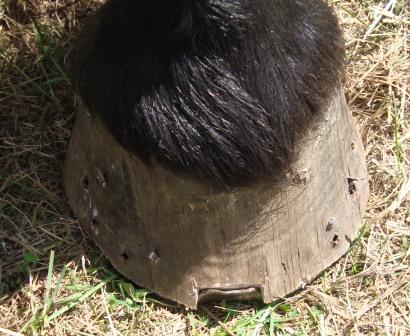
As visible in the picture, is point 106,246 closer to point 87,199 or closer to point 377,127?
point 87,199

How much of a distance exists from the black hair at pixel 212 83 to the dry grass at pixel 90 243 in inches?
22.0

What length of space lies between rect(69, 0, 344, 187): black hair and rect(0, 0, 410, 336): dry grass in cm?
56

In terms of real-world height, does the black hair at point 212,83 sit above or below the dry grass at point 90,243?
above

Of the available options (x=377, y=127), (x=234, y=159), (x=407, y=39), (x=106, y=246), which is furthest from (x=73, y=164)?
(x=407, y=39)

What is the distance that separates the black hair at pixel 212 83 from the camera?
6.45 ft

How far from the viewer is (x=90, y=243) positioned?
8.43 feet

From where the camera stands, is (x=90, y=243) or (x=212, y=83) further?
(x=90, y=243)

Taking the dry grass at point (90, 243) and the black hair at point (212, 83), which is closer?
the black hair at point (212, 83)

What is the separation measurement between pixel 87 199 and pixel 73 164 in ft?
0.47

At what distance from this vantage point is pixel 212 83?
6.60 feet

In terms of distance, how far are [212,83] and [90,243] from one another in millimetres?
830

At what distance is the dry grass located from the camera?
243cm

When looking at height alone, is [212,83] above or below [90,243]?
above

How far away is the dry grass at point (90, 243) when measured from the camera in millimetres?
2426
